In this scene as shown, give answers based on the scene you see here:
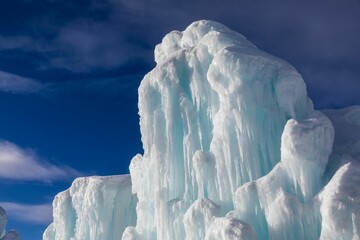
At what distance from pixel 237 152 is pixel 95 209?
13871 millimetres

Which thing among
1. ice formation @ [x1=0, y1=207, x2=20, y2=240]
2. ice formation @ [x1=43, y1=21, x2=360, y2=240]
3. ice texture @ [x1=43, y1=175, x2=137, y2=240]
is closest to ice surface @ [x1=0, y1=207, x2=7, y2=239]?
ice formation @ [x1=0, y1=207, x2=20, y2=240]

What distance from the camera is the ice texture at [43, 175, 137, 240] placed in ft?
107

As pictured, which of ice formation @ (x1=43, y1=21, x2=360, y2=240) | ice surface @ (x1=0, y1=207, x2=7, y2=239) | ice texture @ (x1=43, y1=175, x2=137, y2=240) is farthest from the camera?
ice surface @ (x1=0, y1=207, x2=7, y2=239)

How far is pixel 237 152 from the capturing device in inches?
917

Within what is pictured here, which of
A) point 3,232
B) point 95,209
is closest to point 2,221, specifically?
point 3,232

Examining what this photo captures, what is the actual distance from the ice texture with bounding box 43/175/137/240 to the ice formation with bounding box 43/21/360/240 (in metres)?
3.41

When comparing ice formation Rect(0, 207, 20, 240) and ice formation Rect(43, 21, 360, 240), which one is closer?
ice formation Rect(43, 21, 360, 240)

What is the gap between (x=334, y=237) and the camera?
1833 centimetres

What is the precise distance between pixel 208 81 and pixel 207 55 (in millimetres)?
1720

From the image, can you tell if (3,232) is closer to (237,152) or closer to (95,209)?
(95,209)

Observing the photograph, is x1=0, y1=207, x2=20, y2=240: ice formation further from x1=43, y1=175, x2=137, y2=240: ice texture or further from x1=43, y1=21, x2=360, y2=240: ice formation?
x1=43, y1=21, x2=360, y2=240: ice formation

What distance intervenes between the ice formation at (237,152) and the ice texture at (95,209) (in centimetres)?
341

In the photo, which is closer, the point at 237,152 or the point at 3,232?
the point at 237,152

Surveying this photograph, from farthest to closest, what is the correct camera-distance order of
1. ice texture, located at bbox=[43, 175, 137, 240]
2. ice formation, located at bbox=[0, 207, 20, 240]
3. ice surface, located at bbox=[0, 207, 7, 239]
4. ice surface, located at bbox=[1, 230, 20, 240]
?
ice surface, located at bbox=[0, 207, 7, 239] < ice formation, located at bbox=[0, 207, 20, 240] < ice surface, located at bbox=[1, 230, 20, 240] < ice texture, located at bbox=[43, 175, 137, 240]
